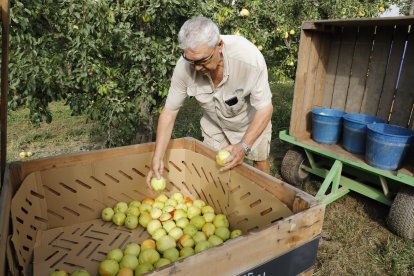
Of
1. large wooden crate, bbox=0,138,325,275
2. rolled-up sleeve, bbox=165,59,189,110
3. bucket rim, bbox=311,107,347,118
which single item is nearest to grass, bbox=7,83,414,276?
bucket rim, bbox=311,107,347,118

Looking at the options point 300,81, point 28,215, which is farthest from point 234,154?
point 300,81

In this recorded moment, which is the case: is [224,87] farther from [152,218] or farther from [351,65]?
[351,65]

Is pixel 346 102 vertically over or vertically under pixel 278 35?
under

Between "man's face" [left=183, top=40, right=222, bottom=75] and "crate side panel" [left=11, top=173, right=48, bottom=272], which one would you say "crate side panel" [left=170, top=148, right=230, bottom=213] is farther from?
"crate side panel" [left=11, top=173, right=48, bottom=272]

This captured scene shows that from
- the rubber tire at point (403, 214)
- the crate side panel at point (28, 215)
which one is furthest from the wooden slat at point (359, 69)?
the crate side panel at point (28, 215)

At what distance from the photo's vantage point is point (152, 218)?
251cm

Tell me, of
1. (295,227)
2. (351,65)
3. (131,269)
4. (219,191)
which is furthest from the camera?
(351,65)

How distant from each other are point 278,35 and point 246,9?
3.59 feet

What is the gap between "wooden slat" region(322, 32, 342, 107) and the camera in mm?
4234

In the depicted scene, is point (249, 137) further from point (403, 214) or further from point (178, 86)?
point (403, 214)

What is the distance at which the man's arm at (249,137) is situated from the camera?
80.4 inches

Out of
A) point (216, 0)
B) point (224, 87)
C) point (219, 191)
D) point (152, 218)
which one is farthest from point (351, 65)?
point (152, 218)

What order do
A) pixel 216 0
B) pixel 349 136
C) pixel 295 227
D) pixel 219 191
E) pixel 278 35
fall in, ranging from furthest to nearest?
pixel 278 35, pixel 216 0, pixel 349 136, pixel 219 191, pixel 295 227

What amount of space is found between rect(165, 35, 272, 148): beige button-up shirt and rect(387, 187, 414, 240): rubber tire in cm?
163
